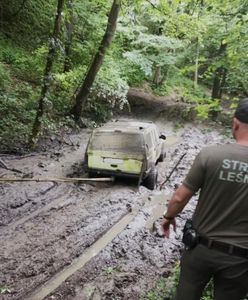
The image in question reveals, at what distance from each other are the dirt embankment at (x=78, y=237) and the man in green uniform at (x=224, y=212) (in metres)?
2.79

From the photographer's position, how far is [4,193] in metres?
9.38

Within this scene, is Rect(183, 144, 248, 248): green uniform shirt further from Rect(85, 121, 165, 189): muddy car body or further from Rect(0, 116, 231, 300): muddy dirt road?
Rect(85, 121, 165, 189): muddy car body

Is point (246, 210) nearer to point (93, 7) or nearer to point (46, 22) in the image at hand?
point (93, 7)

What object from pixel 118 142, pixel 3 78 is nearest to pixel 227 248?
pixel 118 142

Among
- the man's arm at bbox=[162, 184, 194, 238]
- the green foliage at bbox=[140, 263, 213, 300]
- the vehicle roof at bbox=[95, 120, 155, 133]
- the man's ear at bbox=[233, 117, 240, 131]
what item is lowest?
the green foliage at bbox=[140, 263, 213, 300]

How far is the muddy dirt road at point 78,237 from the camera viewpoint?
607 centimetres

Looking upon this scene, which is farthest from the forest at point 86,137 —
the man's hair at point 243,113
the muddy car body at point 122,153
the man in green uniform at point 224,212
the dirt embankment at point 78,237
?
the man's hair at point 243,113

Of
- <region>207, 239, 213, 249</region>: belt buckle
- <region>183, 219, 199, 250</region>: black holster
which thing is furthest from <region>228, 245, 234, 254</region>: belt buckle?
<region>183, 219, 199, 250</region>: black holster

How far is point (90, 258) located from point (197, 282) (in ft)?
12.6

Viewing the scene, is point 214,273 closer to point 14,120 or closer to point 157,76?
point 14,120

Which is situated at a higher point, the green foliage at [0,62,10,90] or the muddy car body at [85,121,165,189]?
the green foliage at [0,62,10,90]

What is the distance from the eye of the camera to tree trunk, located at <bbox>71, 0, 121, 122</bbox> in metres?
16.3

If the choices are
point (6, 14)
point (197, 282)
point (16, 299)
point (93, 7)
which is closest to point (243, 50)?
point (197, 282)

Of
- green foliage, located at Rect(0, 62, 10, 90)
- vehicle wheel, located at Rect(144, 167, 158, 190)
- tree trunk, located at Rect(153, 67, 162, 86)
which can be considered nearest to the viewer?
vehicle wheel, located at Rect(144, 167, 158, 190)
